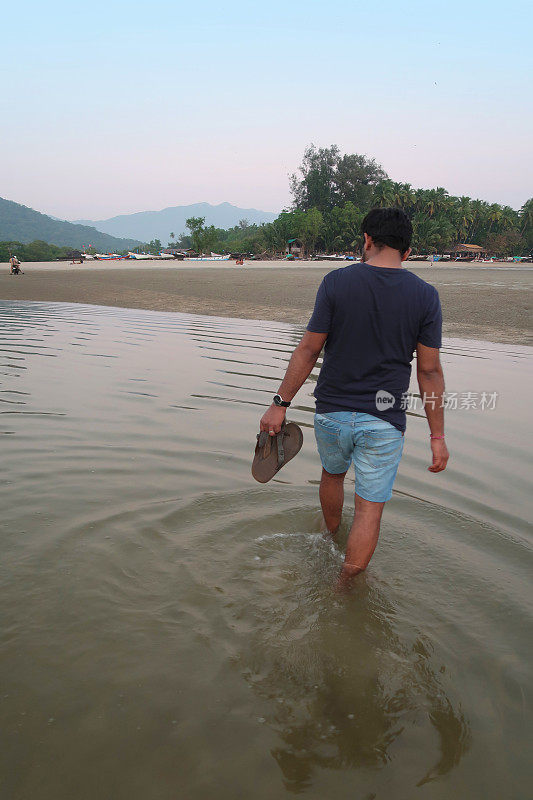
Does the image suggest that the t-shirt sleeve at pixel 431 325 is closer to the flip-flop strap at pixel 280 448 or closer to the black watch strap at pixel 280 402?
the black watch strap at pixel 280 402

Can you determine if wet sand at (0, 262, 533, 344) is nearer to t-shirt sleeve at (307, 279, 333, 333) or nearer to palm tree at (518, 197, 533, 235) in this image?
t-shirt sleeve at (307, 279, 333, 333)

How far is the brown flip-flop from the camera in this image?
3.05 metres

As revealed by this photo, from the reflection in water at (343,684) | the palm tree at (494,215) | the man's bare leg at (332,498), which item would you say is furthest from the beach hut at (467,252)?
the reflection in water at (343,684)

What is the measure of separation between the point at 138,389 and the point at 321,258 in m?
66.0

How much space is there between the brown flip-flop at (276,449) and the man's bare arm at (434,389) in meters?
0.73

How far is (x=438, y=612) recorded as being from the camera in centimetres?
271

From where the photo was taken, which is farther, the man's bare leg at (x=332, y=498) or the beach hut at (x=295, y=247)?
the beach hut at (x=295, y=247)

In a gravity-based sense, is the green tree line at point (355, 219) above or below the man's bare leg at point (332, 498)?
above

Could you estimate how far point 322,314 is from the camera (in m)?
2.59

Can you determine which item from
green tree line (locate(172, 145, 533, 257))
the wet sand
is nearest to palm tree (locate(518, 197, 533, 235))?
green tree line (locate(172, 145, 533, 257))

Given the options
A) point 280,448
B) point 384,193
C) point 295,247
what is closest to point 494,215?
point 384,193

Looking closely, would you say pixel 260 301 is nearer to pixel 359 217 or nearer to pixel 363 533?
pixel 363 533

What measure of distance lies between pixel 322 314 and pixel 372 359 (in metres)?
0.33

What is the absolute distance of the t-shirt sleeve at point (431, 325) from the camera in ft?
8.31
